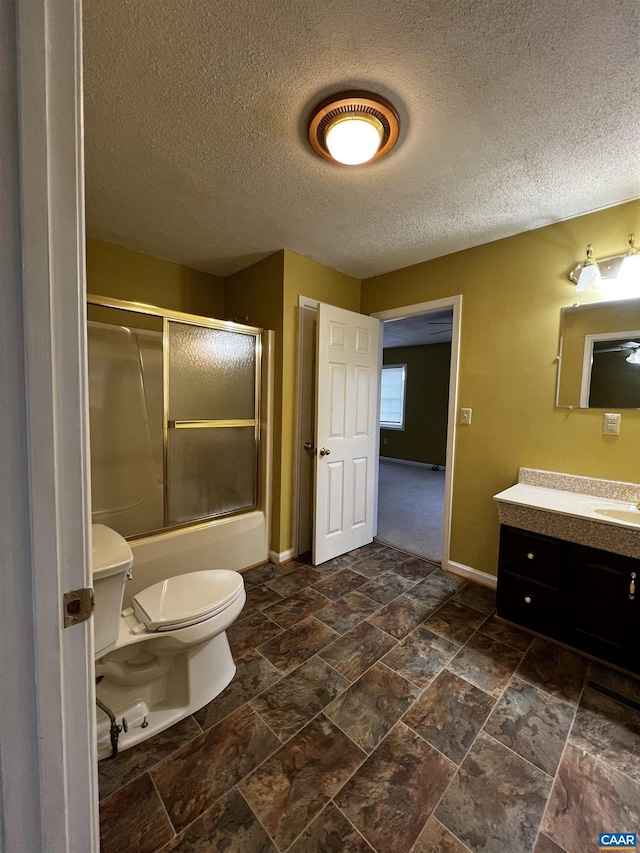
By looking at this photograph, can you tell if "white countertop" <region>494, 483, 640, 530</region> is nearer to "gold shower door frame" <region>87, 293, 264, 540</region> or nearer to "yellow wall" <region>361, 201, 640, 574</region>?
"yellow wall" <region>361, 201, 640, 574</region>

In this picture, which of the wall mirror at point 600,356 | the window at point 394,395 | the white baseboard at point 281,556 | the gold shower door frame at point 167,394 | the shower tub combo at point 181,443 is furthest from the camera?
the window at point 394,395

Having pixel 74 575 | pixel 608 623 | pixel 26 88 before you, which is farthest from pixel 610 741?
pixel 26 88

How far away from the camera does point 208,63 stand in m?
1.13

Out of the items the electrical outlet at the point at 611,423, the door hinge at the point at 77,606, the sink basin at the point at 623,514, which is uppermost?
the electrical outlet at the point at 611,423

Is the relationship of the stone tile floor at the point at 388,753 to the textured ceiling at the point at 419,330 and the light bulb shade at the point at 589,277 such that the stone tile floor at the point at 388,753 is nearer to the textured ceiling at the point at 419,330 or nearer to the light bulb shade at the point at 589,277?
the light bulb shade at the point at 589,277

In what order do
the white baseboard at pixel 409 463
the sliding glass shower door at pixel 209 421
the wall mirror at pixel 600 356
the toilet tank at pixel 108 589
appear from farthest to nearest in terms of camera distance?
1. the white baseboard at pixel 409 463
2. the sliding glass shower door at pixel 209 421
3. the wall mirror at pixel 600 356
4. the toilet tank at pixel 108 589

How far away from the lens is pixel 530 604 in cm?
188

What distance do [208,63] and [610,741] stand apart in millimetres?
2854

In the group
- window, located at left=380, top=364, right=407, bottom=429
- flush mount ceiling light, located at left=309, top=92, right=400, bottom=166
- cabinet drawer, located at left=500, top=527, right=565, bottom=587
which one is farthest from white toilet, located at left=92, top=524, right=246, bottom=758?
window, located at left=380, top=364, right=407, bottom=429

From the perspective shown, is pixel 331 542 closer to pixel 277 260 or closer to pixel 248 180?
pixel 277 260

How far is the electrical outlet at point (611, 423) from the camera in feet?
6.15

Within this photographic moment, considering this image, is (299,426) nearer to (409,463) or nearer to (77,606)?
(77,606)

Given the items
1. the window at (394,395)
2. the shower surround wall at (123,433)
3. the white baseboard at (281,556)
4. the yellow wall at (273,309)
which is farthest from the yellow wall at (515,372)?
the window at (394,395)

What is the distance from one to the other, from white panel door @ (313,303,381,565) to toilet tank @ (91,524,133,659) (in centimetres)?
150
